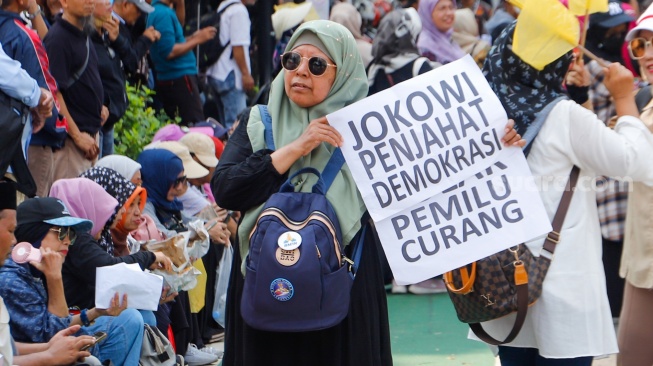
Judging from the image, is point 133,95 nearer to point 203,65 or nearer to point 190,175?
point 190,175

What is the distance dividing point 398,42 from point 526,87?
4.64 metres

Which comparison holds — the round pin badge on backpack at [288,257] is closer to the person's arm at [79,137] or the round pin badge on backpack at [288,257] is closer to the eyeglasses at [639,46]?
the eyeglasses at [639,46]

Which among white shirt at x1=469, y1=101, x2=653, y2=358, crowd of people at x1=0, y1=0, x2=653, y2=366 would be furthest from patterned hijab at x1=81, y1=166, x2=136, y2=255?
white shirt at x1=469, y1=101, x2=653, y2=358

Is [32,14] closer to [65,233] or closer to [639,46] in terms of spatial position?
[65,233]

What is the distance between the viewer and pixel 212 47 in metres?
11.8

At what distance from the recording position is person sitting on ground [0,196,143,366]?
5.06 m

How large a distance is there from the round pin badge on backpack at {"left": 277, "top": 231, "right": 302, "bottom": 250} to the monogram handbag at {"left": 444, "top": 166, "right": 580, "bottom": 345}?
0.68m

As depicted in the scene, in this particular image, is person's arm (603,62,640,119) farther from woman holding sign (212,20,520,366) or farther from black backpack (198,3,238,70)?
black backpack (198,3,238,70)

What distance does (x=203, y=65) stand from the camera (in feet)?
39.1

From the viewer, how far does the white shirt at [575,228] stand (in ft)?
14.1

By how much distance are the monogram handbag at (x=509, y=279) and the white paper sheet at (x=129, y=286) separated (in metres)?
1.94

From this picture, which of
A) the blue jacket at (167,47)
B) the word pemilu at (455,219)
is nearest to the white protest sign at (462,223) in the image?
the word pemilu at (455,219)

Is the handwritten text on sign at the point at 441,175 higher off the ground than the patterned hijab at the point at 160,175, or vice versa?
the handwritten text on sign at the point at 441,175

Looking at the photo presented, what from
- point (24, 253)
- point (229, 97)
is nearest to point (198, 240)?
point (24, 253)
